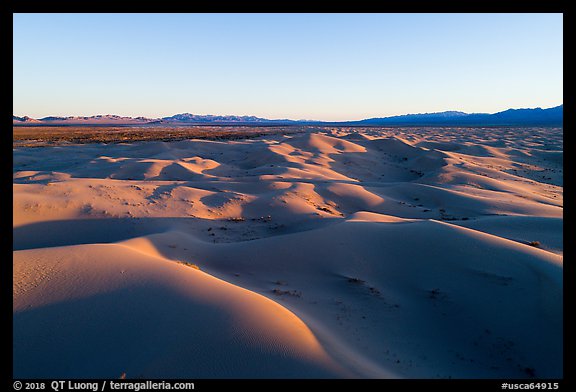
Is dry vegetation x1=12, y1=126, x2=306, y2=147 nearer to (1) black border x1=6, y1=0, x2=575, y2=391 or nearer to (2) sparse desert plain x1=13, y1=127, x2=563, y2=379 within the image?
(2) sparse desert plain x1=13, y1=127, x2=563, y2=379

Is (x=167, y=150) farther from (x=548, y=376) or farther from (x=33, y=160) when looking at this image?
(x=548, y=376)

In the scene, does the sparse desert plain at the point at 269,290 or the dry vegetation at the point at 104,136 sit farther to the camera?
the dry vegetation at the point at 104,136

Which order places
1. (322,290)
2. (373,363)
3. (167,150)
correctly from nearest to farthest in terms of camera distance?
1. (373,363)
2. (322,290)
3. (167,150)

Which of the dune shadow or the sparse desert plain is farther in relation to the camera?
the dune shadow

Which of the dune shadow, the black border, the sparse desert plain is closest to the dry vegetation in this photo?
the dune shadow

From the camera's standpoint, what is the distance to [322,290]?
7266 millimetres

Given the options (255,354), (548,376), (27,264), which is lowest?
(548,376)

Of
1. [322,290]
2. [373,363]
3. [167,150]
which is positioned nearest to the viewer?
[373,363]

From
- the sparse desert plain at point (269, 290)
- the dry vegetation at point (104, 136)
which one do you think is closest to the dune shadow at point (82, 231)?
the sparse desert plain at point (269, 290)
